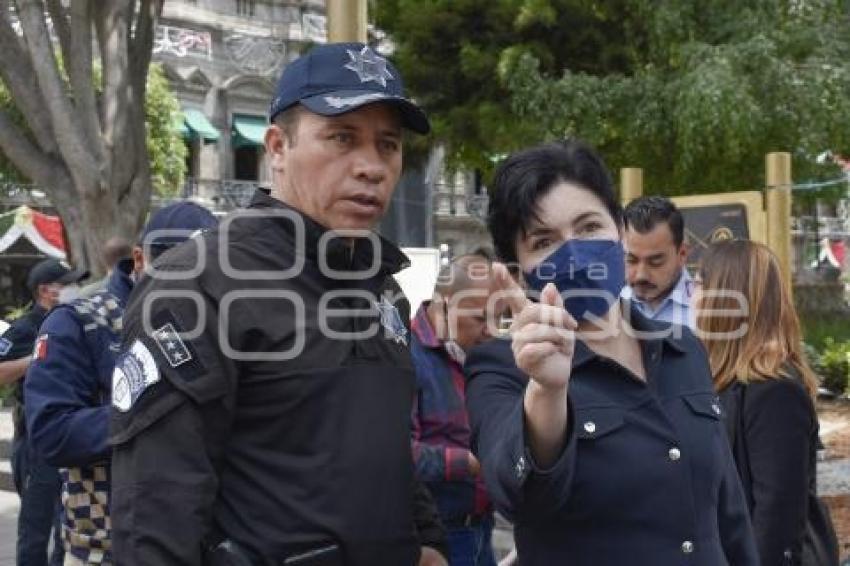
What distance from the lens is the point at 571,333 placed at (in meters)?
1.98

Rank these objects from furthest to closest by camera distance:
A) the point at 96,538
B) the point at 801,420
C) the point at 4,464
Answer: the point at 4,464 < the point at 96,538 < the point at 801,420

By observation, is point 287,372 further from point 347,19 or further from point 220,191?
point 220,191

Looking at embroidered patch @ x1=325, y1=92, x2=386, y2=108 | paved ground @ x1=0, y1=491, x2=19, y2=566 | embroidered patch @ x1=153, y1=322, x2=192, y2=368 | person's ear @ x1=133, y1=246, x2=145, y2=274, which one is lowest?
paved ground @ x1=0, y1=491, x2=19, y2=566

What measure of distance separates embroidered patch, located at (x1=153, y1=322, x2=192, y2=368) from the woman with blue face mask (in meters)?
0.56

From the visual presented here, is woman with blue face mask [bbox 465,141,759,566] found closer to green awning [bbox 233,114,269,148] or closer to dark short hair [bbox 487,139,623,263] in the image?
dark short hair [bbox 487,139,623,263]

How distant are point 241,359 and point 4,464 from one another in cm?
1005

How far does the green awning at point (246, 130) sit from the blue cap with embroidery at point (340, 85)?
3302cm

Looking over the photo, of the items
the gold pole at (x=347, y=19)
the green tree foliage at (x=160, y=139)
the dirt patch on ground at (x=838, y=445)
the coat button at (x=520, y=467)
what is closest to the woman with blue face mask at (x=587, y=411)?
the coat button at (x=520, y=467)

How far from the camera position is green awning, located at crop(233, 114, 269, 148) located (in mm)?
35188

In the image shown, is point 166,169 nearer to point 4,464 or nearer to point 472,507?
point 4,464

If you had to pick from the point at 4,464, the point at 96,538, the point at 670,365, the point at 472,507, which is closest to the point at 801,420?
the point at 670,365

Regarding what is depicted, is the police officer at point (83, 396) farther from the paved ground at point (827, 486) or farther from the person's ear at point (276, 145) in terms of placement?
the paved ground at point (827, 486)

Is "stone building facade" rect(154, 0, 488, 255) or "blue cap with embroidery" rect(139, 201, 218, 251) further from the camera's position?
"stone building facade" rect(154, 0, 488, 255)

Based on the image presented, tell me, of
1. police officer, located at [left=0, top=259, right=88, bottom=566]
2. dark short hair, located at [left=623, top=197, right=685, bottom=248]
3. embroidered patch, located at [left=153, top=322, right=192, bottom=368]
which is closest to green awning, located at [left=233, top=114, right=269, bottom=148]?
police officer, located at [left=0, top=259, right=88, bottom=566]
